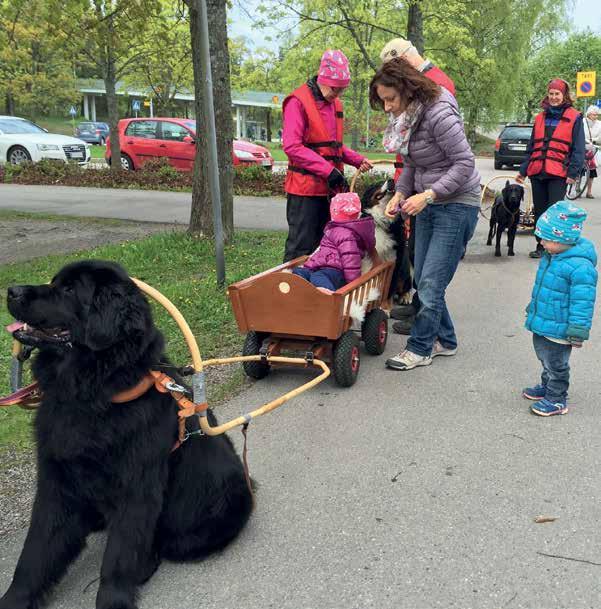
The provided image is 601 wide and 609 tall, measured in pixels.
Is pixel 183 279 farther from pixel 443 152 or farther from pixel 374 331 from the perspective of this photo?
pixel 443 152

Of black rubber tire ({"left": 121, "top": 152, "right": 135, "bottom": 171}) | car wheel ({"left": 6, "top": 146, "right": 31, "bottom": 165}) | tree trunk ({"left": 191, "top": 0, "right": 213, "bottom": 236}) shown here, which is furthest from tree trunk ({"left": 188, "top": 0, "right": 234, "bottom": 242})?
car wheel ({"left": 6, "top": 146, "right": 31, "bottom": 165})

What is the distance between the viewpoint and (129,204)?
543 inches

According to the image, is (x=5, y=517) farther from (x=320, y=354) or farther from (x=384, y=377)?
(x=384, y=377)

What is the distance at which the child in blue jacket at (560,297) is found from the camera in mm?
3830

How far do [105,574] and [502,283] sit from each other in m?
6.45

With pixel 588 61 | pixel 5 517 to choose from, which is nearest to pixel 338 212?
pixel 5 517

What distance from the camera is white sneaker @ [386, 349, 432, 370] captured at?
4.90 meters

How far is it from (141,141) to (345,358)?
659 inches

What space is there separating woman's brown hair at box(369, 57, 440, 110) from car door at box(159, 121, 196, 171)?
14.5m

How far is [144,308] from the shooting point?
2.34m

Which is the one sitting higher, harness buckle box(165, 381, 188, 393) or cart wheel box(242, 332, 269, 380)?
harness buckle box(165, 381, 188, 393)

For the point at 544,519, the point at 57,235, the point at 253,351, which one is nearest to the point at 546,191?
the point at 253,351

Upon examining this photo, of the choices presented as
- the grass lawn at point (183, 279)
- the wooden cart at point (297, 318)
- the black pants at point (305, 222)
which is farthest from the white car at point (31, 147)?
the wooden cart at point (297, 318)

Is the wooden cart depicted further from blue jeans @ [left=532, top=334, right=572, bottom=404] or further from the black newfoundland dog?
the black newfoundland dog
